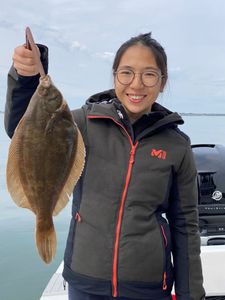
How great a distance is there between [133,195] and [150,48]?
0.76 metres

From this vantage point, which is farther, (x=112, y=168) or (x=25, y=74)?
(x=112, y=168)

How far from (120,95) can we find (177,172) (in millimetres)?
496

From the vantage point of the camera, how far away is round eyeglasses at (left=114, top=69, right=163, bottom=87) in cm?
216

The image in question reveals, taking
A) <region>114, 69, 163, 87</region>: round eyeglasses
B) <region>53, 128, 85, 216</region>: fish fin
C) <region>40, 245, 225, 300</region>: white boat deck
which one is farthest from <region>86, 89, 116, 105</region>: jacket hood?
<region>40, 245, 225, 300</region>: white boat deck

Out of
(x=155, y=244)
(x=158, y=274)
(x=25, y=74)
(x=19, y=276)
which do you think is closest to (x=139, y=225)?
(x=155, y=244)

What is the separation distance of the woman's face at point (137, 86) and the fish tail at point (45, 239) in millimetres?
750

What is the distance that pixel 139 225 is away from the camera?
81.7 inches

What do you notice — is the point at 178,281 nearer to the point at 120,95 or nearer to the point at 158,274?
the point at 158,274

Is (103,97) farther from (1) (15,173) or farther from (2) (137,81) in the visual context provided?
(1) (15,173)

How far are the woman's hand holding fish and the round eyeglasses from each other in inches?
21.2

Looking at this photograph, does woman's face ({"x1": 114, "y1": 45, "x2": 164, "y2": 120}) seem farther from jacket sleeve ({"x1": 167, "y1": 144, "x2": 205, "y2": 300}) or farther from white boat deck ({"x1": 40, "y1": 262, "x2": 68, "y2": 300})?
white boat deck ({"x1": 40, "y1": 262, "x2": 68, "y2": 300})

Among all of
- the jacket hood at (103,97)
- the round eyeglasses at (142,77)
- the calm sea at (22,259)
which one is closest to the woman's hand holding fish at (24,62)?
the round eyeglasses at (142,77)

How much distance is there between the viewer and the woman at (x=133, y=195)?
6.74 feet

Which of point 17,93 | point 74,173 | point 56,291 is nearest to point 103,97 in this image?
point 17,93
